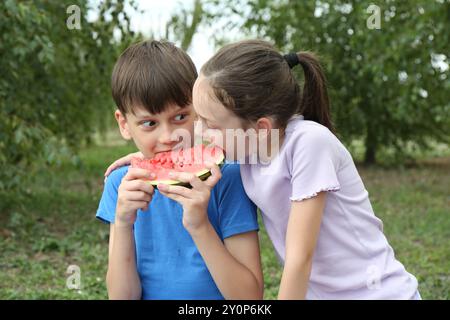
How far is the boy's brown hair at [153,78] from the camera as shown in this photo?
6.47ft

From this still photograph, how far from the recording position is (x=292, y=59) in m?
1.97

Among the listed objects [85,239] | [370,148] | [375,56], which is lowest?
[370,148]

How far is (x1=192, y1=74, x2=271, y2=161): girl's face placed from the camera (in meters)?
1.86

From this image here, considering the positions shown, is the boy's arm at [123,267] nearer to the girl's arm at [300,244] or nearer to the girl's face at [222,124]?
the girl's face at [222,124]

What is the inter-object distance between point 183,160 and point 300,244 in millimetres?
493

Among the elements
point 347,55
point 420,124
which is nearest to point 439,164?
point 420,124

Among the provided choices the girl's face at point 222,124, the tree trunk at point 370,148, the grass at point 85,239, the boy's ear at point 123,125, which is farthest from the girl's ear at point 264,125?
the tree trunk at point 370,148

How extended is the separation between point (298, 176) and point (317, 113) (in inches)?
13.4

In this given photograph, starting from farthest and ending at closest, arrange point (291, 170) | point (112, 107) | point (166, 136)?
1. point (112, 107)
2. point (166, 136)
3. point (291, 170)

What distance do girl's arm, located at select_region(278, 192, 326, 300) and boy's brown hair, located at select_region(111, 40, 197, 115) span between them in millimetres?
512

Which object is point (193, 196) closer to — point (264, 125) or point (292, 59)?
point (264, 125)

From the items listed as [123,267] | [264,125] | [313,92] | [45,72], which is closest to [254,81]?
[264,125]

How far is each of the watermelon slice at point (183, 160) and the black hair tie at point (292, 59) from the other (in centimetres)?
33

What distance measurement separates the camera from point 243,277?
185 centimetres
